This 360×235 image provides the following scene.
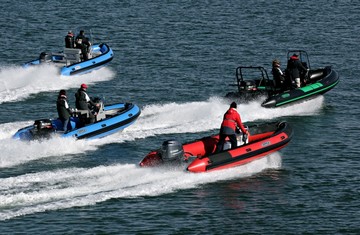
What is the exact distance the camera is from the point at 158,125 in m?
28.4

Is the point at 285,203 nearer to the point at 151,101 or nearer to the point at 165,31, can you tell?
the point at 151,101

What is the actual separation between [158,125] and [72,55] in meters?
8.44

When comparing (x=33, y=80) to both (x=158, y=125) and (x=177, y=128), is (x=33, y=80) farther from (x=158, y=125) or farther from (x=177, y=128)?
(x=177, y=128)

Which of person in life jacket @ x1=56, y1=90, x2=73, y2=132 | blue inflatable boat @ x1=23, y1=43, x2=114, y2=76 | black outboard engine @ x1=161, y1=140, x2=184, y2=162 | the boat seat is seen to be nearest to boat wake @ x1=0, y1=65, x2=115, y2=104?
blue inflatable boat @ x1=23, y1=43, x2=114, y2=76

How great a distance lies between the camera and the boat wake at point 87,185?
67.7ft

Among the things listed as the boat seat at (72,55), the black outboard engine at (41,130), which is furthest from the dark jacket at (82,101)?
the boat seat at (72,55)

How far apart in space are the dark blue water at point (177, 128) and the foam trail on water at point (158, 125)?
1.5 inches

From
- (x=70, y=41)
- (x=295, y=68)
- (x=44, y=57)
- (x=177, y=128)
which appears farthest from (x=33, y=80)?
(x=295, y=68)

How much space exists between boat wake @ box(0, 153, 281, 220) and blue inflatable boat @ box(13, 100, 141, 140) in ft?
10.3

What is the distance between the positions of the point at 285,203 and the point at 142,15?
28.3m

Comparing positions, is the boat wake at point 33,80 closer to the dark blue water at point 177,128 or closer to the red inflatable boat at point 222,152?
the dark blue water at point 177,128

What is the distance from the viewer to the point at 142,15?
49.2 meters

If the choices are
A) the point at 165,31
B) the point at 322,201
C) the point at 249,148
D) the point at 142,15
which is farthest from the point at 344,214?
the point at 142,15

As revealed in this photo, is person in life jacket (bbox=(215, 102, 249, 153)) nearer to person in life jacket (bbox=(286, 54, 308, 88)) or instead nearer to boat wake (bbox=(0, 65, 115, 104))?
person in life jacket (bbox=(286, 54, 308, 88))
